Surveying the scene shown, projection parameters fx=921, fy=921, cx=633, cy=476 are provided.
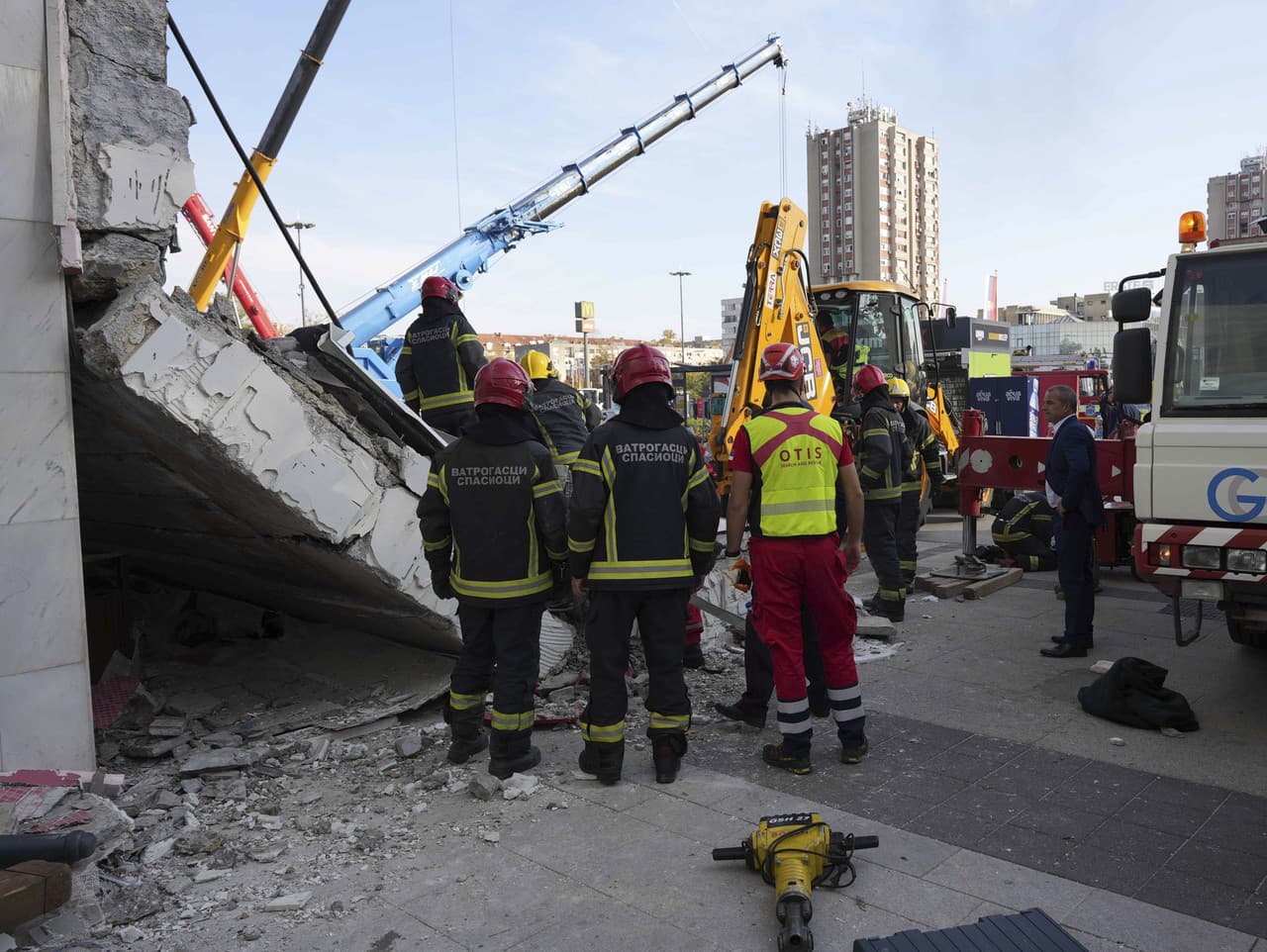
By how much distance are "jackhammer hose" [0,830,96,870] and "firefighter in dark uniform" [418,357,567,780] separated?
1.74 m

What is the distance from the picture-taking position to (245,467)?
4465mm

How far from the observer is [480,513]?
4457mm

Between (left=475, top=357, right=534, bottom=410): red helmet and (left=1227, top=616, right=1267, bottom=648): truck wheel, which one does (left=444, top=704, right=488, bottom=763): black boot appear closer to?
(left=475, top=357, right=534, bottom=410): red helmet

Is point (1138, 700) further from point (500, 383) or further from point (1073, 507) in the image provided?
point (500, 383)

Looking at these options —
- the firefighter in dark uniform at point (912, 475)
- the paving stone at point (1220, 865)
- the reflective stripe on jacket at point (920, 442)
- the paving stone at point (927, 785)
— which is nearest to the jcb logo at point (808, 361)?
the firefighter in dark uniform at point (912, 475)

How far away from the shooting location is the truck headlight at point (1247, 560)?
427 centimetres

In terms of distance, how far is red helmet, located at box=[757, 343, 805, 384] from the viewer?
15.2 ft

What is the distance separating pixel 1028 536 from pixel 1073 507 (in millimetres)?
3402

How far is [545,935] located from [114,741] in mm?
3212

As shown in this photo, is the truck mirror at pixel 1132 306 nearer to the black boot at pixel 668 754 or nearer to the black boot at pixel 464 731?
the black boot at pixel 668 754

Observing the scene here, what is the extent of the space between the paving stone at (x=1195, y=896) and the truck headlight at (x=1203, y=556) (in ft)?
5.37

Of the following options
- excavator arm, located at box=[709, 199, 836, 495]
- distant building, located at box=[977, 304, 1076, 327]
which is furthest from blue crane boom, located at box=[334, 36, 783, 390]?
distant building, located at box=[977, 304, 1076, 327]

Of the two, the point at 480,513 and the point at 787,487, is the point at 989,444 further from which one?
the point at 480,513

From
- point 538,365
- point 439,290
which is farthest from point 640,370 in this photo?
point 538,365
